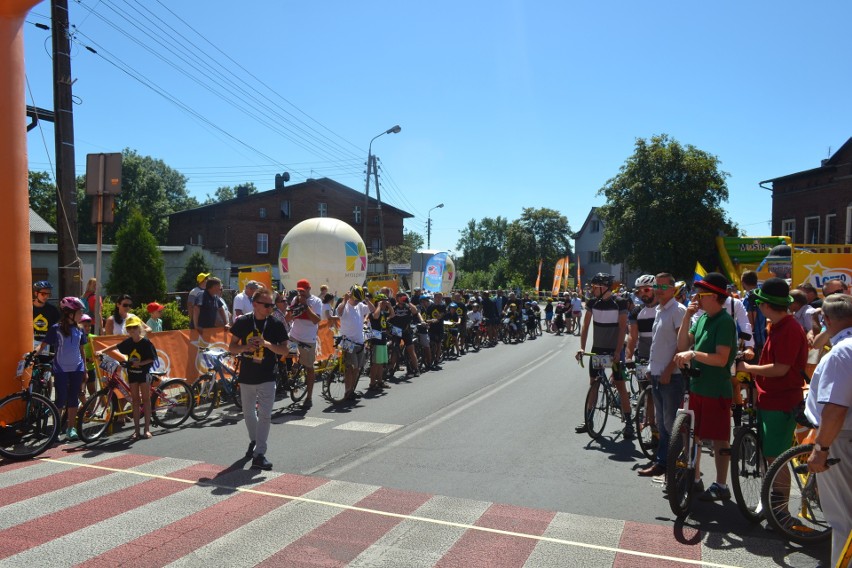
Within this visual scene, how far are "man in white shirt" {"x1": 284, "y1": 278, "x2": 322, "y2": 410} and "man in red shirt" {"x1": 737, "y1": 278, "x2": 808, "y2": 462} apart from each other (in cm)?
725

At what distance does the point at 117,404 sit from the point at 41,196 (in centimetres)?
6356

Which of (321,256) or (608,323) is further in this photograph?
(321,256)

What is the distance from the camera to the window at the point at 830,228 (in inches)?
1364

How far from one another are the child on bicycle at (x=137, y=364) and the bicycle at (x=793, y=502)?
23.9 ft

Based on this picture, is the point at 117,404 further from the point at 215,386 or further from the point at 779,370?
the point at 779,370

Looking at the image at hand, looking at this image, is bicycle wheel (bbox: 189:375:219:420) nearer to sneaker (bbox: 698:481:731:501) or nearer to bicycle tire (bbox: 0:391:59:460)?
bicycle tire (bbox: 0:391:59:460)

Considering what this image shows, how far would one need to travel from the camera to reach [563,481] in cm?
652

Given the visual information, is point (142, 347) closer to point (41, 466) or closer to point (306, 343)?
point (41, 466)

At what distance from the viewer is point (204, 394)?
33.1 ft

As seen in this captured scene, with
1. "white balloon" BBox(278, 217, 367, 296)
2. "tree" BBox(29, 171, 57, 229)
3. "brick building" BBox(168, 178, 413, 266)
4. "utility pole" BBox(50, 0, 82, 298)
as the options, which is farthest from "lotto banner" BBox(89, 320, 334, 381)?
"tree" BBox(29, 171, 57, 229)

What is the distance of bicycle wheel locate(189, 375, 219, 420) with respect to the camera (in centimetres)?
988

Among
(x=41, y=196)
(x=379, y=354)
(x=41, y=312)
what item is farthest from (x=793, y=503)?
(x=41, y=196)

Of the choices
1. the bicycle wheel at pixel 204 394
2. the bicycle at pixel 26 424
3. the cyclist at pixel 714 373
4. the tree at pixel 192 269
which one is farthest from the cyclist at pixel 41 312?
the tree at pixel 192 269

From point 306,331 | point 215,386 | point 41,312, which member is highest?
point 41,312
